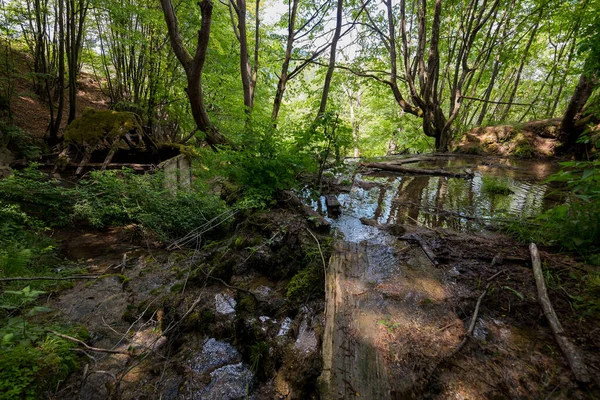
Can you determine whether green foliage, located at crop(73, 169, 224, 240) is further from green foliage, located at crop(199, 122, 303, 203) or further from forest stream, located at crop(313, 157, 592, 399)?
forest stream, located at crop(313, 157, 592, 399)

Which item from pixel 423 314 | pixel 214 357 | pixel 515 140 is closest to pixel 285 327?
pixel 214 357

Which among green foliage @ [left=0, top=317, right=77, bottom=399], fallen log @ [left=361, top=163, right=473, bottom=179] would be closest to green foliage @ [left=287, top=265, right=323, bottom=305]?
green foliage @ [left=0, top=317, right=77, bottom=399]

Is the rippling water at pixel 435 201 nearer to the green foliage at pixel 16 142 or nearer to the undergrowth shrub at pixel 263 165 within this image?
the undergrowth shrub at pixel 263 165

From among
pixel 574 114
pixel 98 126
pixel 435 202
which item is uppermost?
pixel 574 114

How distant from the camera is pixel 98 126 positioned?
25.0ft

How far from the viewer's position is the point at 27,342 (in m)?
1.97

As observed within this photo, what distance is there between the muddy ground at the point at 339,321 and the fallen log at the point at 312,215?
0.10 meters

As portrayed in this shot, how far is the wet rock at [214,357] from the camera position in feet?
6.74

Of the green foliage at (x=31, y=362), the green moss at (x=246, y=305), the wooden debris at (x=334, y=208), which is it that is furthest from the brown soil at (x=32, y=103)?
the green moss at (x=246, y=305)

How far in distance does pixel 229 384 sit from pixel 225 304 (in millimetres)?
800

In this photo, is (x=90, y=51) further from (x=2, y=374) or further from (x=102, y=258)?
(x=2, y=374)

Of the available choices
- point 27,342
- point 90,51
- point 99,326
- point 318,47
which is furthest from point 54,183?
point 90,51

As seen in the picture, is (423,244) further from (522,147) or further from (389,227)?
(522,147)

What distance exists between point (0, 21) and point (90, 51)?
5.04 meters
